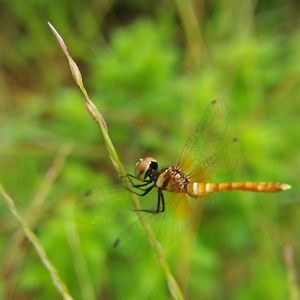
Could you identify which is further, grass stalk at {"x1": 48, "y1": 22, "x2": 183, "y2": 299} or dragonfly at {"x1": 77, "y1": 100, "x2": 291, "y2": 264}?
dragonfly at {"x1": 77, "y1": 100, "x2": 291, "y2": 264}

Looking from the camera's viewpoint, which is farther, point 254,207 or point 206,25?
point 206,25

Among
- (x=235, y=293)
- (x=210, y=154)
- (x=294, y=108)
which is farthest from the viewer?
(x=294, y=108)

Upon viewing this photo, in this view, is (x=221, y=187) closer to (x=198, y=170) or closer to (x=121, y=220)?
(x=198, y=170)

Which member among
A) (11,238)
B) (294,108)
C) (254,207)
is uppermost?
(294,108)

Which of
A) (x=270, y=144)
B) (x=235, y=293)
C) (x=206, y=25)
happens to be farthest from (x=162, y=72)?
(x=235, y=293)

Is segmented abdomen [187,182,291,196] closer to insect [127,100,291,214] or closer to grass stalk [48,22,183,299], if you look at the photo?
insect [127,100,291,214]

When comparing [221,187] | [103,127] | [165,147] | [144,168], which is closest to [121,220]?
[165,147]

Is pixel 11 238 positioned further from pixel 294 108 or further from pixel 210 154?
pixel 294 108

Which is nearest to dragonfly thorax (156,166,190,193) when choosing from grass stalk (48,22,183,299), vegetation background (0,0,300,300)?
grass stalk (48,22,183,299)
